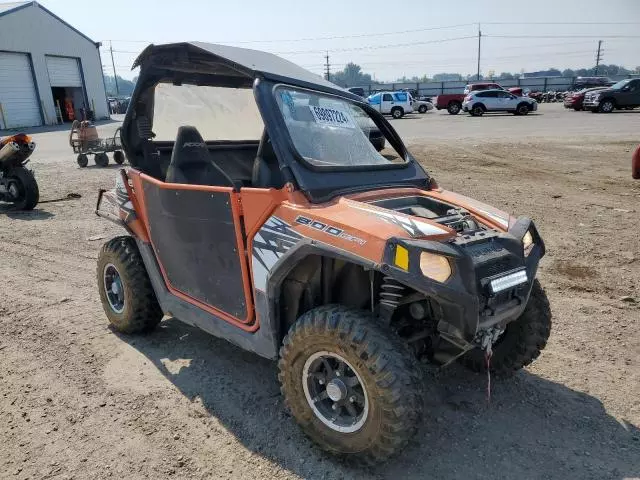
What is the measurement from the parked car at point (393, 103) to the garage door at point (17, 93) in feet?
72.8

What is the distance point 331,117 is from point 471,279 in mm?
1504

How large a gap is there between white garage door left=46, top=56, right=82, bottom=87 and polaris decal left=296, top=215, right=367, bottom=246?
38.3 metres

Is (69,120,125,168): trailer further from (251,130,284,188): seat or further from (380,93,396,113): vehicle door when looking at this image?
(380,93,396,113): vehicle door

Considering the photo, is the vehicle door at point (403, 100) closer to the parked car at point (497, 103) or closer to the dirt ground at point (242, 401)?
the parked car at point (497, 103)

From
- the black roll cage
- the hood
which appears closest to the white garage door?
the black roll cage

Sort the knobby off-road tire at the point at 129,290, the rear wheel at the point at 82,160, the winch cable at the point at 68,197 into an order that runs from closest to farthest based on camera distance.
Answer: the knobby off-road tire at the point at 129,290
the winch cable at the point at 68,197
the rear wheel at the point at 82,160

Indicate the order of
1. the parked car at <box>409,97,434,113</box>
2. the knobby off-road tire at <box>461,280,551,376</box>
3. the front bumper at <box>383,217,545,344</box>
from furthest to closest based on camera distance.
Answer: the parked car at <box>409,97,434,113</box>, the knobby off-road tire at <box>461,280,551,376</box>, the front bumper at <box>383,217,545,344</box>

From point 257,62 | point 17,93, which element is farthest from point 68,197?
Result: point 17,93

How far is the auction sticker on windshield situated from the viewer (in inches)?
122

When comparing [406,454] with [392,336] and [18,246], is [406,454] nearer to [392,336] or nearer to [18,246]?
[392,336]

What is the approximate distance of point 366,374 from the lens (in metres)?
2.32

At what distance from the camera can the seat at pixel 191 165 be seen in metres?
3.59

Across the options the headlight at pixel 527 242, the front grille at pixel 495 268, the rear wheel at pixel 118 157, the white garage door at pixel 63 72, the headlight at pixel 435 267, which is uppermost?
the white garage door at pixel 63 72

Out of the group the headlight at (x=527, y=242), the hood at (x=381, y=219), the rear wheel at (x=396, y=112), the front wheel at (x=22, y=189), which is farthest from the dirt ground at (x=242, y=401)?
the rear wheel at (x=396, y=112)
